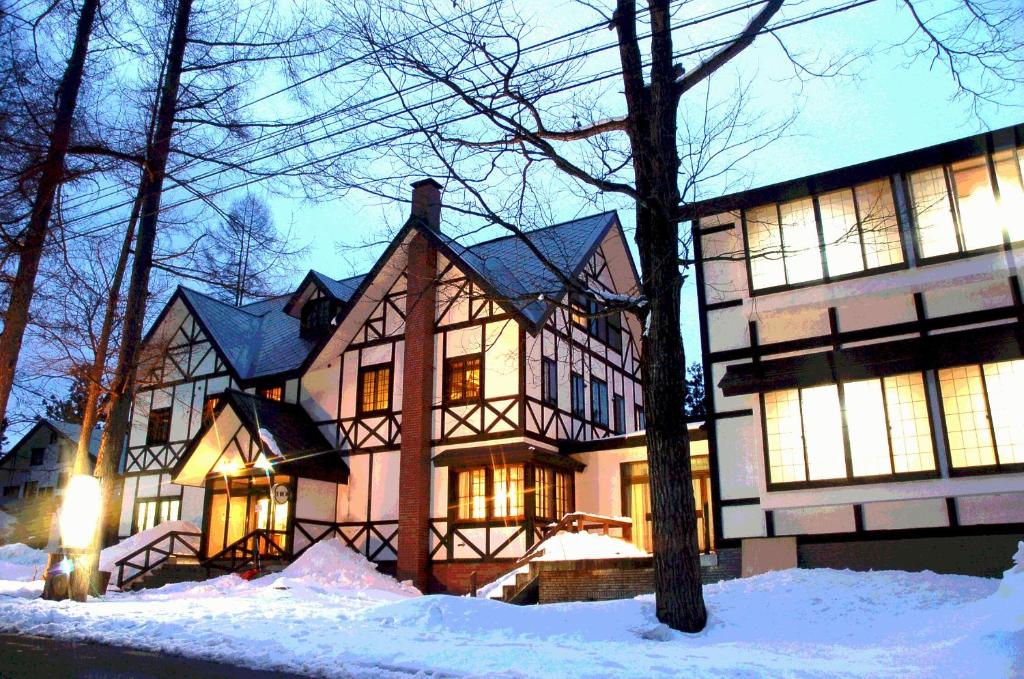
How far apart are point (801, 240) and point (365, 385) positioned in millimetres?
13699

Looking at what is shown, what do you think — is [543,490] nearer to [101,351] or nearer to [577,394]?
[577,394]

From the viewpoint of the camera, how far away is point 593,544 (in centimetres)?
1653

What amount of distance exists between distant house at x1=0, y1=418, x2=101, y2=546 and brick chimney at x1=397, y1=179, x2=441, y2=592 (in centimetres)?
2450

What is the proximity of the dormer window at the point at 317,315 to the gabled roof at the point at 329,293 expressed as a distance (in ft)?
1.10

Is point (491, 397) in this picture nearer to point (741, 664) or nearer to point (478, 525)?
point (478, 525)

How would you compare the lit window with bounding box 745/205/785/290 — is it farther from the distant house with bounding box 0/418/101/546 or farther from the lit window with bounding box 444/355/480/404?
the distant house with bounding box 0/418/101/546

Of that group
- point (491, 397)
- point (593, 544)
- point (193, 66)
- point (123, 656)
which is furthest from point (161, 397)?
point (123, 656)

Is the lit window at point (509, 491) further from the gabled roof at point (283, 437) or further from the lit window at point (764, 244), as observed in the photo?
the lit window at point (764, 244)

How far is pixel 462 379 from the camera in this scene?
21.8m

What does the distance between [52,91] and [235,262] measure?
4.87m

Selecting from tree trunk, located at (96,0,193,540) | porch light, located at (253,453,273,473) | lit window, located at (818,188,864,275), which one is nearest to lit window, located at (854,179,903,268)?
lit window, located at (818,188,864,275)

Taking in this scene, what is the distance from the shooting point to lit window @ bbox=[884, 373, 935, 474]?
12.9m

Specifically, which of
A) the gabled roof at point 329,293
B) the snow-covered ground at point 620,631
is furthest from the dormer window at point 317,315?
the snow-covered ground at point 620,631

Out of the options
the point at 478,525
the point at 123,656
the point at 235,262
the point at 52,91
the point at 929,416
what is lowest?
the point at 123,656
